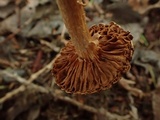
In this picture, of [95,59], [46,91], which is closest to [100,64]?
[95,59]

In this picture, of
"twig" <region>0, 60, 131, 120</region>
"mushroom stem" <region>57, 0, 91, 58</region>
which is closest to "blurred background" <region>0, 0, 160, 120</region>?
"twig" <region>0, 60, 131, 120</region>

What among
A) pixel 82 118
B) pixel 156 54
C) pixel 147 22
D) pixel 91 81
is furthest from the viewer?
pixel 147 22

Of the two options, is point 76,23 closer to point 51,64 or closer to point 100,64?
point 100,64

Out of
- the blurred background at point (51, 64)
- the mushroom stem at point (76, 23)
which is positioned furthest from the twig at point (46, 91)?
the mushroom stem at point (76, 23)

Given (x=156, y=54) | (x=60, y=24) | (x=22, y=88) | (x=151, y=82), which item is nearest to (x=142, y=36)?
(x=156, y=54)

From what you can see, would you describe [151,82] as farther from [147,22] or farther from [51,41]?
[51,41]

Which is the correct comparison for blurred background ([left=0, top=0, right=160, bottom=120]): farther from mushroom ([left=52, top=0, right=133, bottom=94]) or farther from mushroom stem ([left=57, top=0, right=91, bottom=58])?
mushroom stem ([left=57, top=0, right=91, bottom=58])

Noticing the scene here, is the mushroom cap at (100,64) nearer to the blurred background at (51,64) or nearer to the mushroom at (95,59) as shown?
the mushroom at (95,59)
